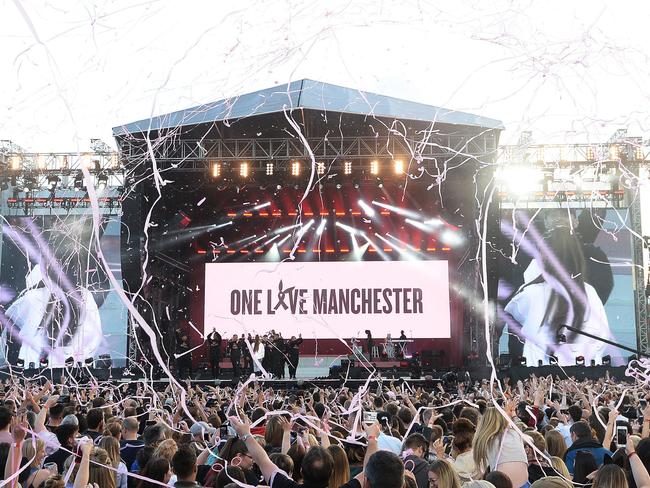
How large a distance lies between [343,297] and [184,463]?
1706 centimetres

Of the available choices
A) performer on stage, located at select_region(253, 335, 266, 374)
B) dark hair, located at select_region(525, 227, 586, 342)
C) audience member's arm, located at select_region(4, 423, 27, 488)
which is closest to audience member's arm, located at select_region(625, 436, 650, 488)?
audience member's arm, located at select_region(4, 423, 27, 488)

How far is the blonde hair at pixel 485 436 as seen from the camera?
3713 mm

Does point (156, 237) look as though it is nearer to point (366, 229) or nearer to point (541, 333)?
point (366, 229)

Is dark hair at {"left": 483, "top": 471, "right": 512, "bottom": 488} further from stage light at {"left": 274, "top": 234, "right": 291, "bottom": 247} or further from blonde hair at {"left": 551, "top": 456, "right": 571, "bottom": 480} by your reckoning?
stage light at {"left": 274, "top": 234, "right": 291, "bottom": 247}

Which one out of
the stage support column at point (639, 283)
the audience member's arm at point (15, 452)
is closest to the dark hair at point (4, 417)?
the audience member's arm at point (15, 452)

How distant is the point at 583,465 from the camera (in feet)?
13.1

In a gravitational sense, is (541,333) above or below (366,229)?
below

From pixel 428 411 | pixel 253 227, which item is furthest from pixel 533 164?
pixel 428 411

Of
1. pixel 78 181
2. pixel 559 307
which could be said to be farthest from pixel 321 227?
pixel 559 307

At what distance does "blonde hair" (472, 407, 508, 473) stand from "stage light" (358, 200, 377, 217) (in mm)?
16300

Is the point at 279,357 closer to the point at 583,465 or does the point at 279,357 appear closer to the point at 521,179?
the point at 521,179

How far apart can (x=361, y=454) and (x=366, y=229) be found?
1668cm

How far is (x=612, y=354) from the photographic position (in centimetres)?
1911

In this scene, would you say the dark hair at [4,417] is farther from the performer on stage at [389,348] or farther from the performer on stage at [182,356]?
the performer on stage at [389,348]
